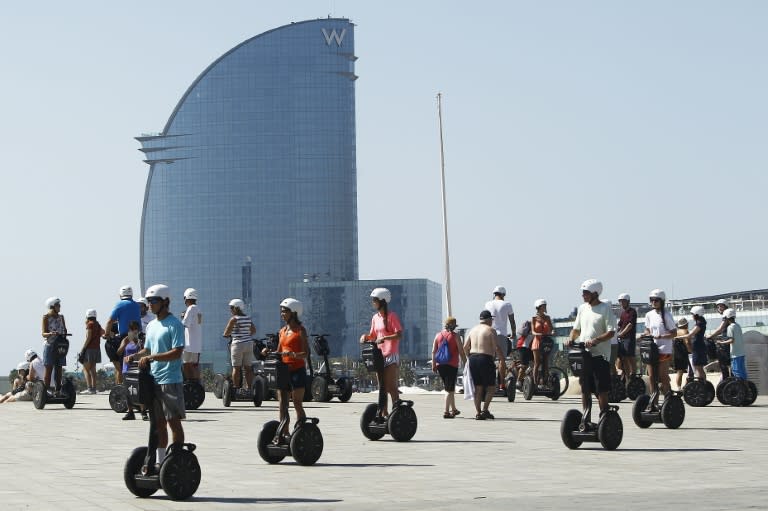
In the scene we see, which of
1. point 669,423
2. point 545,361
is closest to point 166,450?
point 669,423

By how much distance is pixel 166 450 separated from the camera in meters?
11.9

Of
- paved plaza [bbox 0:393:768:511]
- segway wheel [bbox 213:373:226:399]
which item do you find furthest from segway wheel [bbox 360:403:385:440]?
segway wheel [bbox 213:373:226:399]

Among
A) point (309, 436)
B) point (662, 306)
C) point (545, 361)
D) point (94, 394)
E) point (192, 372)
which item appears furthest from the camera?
point (94, 394)

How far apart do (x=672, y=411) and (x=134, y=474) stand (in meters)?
9.16

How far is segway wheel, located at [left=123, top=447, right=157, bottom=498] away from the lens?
38.5 feet

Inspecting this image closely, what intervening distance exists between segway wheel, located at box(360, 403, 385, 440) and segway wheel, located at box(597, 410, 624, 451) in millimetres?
3039

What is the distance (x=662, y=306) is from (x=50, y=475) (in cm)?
973

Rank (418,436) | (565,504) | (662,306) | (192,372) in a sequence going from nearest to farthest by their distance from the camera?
(565,504), (418,436), (662,306), (192,372)

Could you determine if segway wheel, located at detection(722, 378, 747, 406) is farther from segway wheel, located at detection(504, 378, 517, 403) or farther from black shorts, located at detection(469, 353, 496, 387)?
black shorts, located at detection(469, 353, 496, 387)

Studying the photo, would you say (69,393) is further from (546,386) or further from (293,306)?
(293,306)

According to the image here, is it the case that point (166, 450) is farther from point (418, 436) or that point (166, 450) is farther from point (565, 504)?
point (418, 436)

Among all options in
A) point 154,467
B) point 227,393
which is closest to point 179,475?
point 154,467

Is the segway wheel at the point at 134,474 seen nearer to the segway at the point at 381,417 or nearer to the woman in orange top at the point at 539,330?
the segway at the point at 381,417

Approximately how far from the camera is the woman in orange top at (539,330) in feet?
83.7
